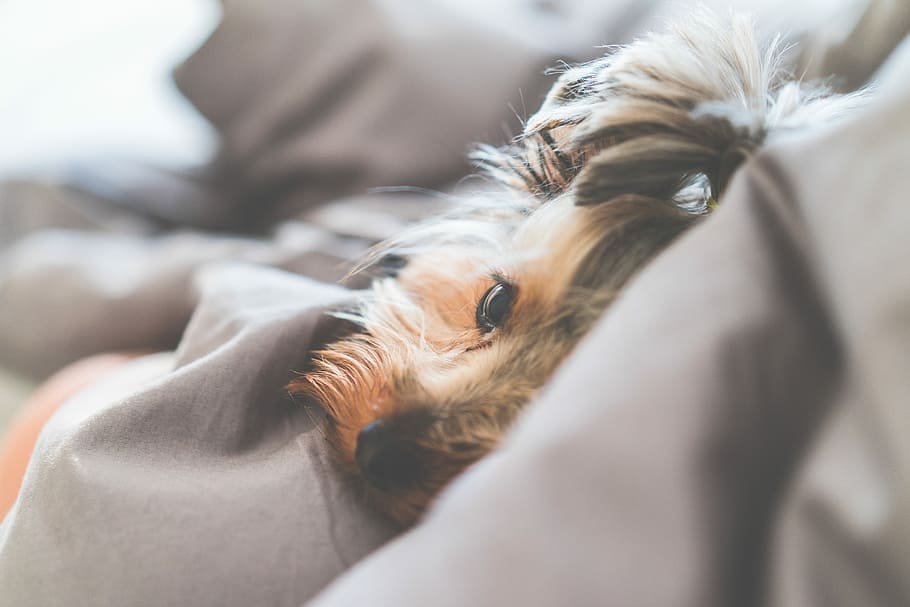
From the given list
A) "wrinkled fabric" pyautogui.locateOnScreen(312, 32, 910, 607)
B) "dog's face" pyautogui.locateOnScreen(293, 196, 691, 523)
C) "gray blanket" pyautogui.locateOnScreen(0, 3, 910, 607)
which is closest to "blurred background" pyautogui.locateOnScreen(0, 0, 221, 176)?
"dog's face" pyautogui.locateOnScreen(293, 196, 691, 523)

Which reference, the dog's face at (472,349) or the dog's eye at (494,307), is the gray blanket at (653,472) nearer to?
the dog's face at (472,349)

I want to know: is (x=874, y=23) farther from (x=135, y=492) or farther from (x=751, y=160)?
(x=135, y=492)

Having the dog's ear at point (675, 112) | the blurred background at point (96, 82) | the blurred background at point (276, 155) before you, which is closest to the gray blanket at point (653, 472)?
the dog's ear at point (675, 112)

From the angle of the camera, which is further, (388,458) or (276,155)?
(276,155)

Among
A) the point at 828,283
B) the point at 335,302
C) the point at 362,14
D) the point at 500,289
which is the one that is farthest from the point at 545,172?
the point at 362,14

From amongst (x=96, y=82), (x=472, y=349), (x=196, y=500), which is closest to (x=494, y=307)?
(x=472, y=349)

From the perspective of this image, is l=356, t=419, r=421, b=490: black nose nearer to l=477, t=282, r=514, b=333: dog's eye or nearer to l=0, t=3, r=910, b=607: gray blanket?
l=0, t=3, r=910, b=607: gray blanket

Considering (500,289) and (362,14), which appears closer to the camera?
(500,289)

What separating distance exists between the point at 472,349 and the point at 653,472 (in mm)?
325

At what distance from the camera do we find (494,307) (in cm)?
75

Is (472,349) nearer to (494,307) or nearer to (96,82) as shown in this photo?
(494,307)

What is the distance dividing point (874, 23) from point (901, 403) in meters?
0.75

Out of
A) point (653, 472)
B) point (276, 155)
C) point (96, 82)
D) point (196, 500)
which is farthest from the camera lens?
point (96, 82)

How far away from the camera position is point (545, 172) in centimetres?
84
